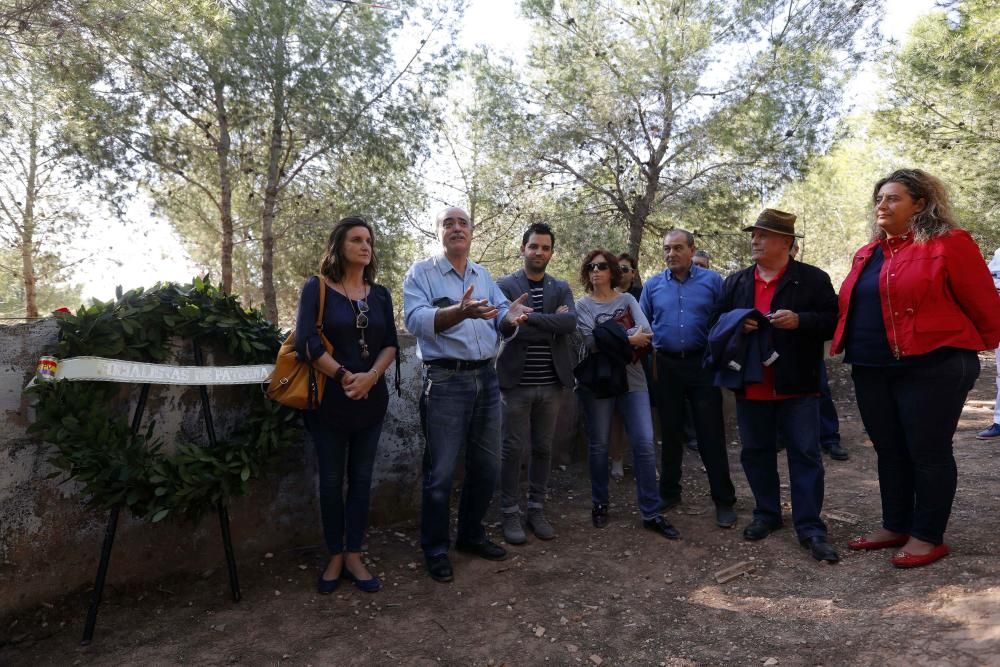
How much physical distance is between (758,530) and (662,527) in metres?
0.58

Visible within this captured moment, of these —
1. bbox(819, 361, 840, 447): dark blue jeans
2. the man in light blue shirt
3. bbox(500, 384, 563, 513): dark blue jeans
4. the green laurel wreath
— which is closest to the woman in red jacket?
bbox(500, 384, 563, 513): dark blue jeans

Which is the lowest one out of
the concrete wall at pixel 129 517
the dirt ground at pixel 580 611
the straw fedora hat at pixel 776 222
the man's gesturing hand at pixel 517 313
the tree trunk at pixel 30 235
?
the dirt ground at pixel 580 611

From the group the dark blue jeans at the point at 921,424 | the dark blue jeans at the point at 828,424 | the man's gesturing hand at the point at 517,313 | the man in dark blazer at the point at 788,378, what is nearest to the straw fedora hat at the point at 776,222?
the man in dark blazer at the point at 788,378

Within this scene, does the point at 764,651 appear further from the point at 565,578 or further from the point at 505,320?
the point at 505,320

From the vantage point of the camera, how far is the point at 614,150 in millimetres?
12094

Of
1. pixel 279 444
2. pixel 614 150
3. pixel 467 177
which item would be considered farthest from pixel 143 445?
pixel 467 177

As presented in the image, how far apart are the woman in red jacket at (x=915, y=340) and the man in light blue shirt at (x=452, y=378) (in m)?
1.91

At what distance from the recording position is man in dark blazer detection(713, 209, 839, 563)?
3619 millimetres

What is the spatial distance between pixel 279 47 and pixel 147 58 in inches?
85.4

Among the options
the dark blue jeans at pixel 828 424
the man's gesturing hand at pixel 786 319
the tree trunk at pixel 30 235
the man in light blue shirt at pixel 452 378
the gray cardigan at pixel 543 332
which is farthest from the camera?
the tree trunk at pixel 30 235

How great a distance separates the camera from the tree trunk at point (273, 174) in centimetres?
1104

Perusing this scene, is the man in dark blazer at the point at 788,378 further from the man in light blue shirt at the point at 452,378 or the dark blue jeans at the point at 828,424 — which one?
the dark blue jeans at the point at 828,424

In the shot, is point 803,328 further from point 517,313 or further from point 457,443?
point 457,443

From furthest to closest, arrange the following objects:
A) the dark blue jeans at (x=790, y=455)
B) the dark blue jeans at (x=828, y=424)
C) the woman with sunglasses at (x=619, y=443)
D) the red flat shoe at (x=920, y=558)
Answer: the dark blue jeans at (x=828, y=424) → the woman with sunglasses at (x=619, y=443) → the dark blue jeans at (x=790, y=455) → the red flat shoe at (x=920, y=558)
